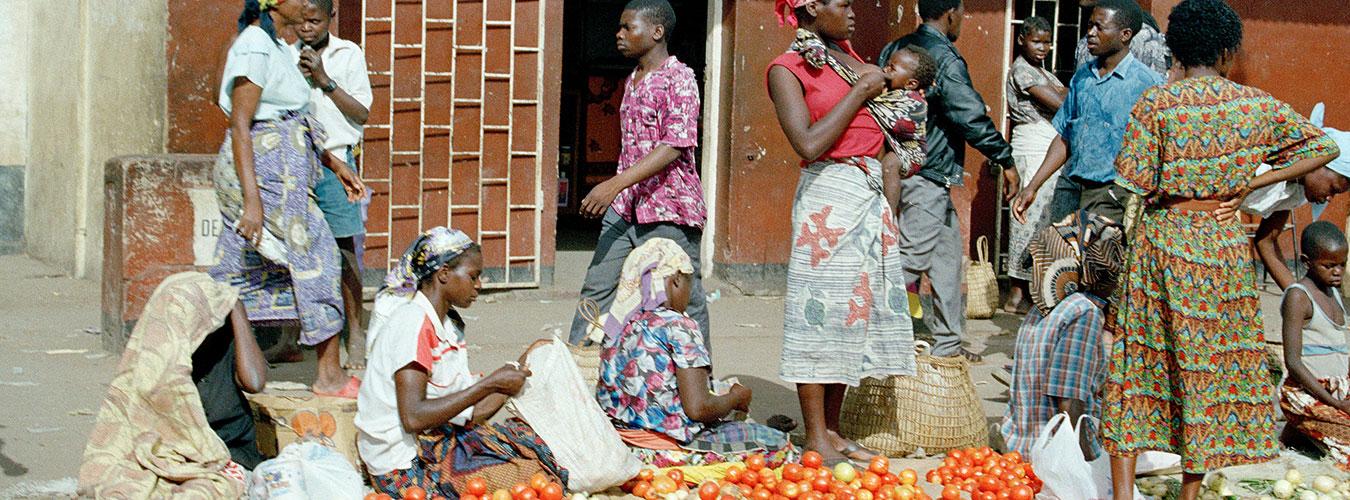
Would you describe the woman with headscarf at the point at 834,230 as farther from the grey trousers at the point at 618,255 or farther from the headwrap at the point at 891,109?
the grey trousers at the point at 618,255

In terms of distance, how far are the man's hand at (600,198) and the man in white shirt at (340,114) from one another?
4.10 feet

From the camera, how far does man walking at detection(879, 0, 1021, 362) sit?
7.64 metres

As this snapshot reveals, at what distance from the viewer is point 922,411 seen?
6055mm

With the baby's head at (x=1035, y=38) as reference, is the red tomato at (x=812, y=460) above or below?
below

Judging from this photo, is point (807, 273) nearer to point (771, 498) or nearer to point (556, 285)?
point (771, 498)

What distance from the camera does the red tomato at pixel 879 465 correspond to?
559 centimetres

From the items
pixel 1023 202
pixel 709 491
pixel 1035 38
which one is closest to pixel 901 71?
pixel 1023 202

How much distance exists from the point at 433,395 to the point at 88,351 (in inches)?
128

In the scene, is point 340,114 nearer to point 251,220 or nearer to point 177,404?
point 251,220

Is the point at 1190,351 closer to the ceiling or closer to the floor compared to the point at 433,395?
closer to the ceiling

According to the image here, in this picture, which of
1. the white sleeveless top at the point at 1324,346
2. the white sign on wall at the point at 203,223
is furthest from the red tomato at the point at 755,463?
the white sign on wall at the point at 203,223

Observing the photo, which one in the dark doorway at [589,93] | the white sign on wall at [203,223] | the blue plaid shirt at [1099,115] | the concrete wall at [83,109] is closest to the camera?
the blue plaid shirt at [1099,115]

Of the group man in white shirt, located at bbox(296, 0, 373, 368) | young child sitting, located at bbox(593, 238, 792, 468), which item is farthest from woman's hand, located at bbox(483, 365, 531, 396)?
man in white shirt, located at bbox(296, 0, 373, 368)

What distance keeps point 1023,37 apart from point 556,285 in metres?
3.42
